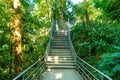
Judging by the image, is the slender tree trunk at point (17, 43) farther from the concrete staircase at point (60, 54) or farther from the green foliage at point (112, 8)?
the concrete staircase at point (60, 54)

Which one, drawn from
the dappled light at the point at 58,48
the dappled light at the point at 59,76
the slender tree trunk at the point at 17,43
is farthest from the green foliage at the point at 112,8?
the slender tree trunk at the point at 17,43

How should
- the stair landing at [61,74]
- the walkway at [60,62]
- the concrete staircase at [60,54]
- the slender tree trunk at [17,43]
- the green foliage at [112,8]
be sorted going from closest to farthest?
the slender tree trunk at [17,43]
the stair landing at [61,74]
the green foliage at [112,8]
the walkway at [60,62]
the concrete staircase at [60,54]

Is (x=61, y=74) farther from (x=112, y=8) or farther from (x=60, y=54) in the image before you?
(x=60, y=54)

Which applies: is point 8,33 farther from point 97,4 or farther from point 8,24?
point 97,4

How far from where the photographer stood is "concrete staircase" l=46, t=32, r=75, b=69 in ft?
45.3

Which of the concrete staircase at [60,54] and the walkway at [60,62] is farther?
the concrete staircase at [60,54]

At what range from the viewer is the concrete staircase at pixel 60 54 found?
45.3 ft

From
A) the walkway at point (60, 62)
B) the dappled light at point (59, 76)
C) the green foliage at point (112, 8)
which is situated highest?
the green foliage at point (112, 8)

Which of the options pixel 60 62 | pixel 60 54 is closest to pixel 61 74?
pixel 60 62

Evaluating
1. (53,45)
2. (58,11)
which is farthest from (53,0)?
(53,45)

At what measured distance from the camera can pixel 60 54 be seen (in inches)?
659

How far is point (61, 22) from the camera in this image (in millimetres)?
26531

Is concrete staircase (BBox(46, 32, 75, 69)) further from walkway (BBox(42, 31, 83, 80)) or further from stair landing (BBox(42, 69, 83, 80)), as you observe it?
stair landing (BBox(42, 69, 83, 80))

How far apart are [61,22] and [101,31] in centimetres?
1342
